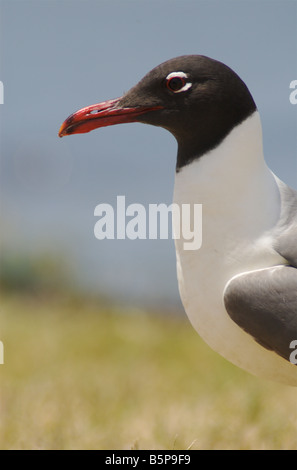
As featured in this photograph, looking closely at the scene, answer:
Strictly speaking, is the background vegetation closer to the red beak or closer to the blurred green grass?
the blurred green grass

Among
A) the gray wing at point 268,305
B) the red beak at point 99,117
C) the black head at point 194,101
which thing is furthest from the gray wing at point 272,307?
the red beak at point 99,117

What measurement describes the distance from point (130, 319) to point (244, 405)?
3451mm

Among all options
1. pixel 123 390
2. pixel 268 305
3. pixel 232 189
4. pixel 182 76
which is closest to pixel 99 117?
pixel 182 76

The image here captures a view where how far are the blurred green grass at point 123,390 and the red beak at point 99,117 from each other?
140cm

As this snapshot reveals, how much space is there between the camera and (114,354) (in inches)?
242

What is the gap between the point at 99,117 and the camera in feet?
9.73

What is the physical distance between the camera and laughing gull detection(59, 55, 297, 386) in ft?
8.98

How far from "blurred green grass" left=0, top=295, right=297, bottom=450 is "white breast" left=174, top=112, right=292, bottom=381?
1.86ft

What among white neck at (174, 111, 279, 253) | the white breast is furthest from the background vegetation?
white neck at (174, 111, 279, 253)

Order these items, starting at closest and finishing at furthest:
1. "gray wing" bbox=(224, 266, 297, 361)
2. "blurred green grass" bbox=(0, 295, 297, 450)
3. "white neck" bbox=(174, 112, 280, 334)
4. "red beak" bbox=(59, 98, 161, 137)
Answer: "gray wing" bbox=(224, 266, 297, 361) → "white neck" bbox=(174, 112, 280, 334) → "red beak" bbox=(59, 98, 161, 137) → "blurred green grass" bbox=(0, 295, 297, 450)

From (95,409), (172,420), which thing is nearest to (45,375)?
(95,409)

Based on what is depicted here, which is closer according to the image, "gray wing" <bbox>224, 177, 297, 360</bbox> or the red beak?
"gray wing" <bbox>224, 177, 297, 360</bbox>

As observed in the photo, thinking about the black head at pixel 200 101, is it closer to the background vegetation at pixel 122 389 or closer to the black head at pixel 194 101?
the black head at pixel 194 101

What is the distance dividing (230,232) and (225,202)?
0.12 meters
